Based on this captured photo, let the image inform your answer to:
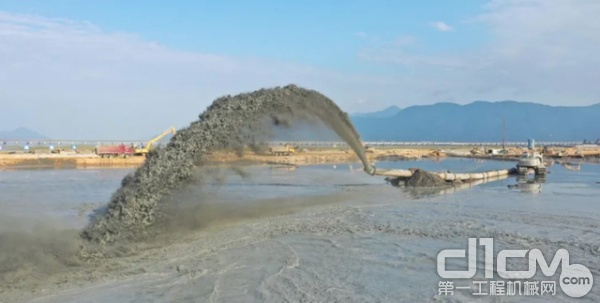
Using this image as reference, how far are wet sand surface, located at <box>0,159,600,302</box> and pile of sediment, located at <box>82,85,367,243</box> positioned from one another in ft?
2.29

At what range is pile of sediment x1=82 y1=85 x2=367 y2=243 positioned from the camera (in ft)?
37.1

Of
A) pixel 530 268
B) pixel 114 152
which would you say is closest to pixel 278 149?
pixel 530 268

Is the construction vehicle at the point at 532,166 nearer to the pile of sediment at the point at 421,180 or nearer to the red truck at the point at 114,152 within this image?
the pile of sediment at the point at 421,180

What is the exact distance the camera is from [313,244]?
11.5 meters

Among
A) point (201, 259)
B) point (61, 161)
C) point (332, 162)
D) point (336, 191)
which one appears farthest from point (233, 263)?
point (332, 162)

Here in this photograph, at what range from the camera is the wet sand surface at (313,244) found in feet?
26.2

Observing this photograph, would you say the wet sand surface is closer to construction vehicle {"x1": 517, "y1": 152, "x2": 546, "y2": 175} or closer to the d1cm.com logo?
the d1cm.com logo

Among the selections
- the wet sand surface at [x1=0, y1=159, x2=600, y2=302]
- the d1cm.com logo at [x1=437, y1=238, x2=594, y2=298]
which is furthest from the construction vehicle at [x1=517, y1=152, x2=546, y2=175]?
the d1cm.com logo at [x1=437, y1=238, x2=594, y2=298]

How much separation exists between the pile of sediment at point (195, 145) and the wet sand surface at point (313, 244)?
0.70m

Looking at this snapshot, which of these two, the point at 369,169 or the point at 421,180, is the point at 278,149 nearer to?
the point at 369,169

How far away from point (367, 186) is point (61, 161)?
34506 millimetres

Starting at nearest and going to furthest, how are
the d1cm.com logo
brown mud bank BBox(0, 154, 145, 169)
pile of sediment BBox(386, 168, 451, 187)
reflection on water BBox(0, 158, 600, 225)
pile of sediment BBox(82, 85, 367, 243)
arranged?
the d1cm.com logo < pile of sediment BBox(82, 85, 367, 243) < reflection on water BBox(0, 158, 600, 225) < pile of sediment BBox(386, 168, 451, 187) < brown mud bank BBox(0, 154, 145, 169)

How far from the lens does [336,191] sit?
23500mm

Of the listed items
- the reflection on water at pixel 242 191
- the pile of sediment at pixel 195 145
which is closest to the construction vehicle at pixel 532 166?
the reflection on water at pixel 242 191
